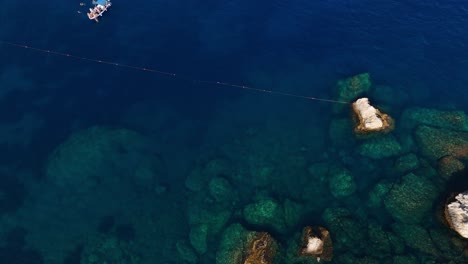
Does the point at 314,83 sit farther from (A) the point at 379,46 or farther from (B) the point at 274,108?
(A) the point at 379,46

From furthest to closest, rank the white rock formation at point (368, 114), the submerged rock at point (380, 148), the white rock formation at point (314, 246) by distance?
the white rock formation at point (368, 114), the submerged rock at point (380, 148), the white rock formation at point (314, 246)

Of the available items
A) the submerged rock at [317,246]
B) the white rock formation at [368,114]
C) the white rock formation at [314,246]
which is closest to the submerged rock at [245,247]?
the submerged rock at [317,246]

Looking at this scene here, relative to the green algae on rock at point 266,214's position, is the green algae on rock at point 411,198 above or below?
above

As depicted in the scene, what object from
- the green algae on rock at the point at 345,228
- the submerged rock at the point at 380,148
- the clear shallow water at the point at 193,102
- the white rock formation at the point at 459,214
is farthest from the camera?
the submerged rock at the point at 380,148

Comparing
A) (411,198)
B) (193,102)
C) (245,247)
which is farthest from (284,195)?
(193,102)

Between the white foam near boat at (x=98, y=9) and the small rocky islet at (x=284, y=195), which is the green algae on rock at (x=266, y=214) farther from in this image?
the white foam near boat at (x=98, y=9)

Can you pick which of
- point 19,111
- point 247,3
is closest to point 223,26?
point 247,3

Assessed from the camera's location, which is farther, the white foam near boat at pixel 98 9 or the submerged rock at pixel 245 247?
the white foam near boat at pixel 98 9

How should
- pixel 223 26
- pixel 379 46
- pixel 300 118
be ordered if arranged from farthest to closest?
1. pixel 223 26
2. pixel 379 46
3. pixel 300 118
